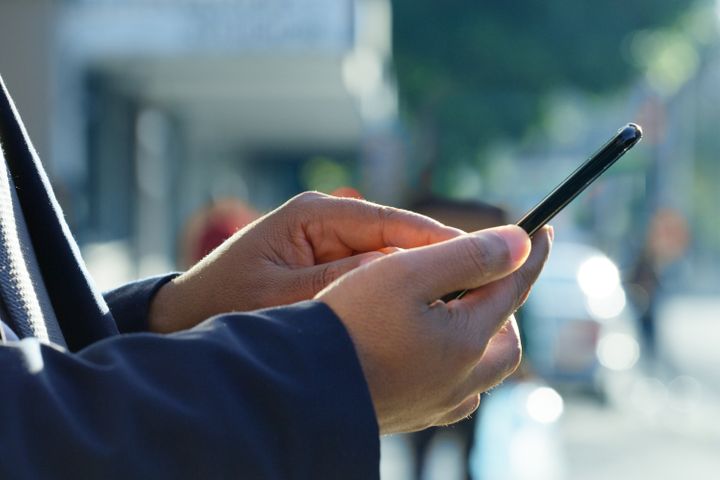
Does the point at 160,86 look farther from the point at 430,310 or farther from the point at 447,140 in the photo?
the point at 430,310

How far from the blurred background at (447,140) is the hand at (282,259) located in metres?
0.69

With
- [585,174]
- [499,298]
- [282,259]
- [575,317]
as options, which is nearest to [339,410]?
[499,298]

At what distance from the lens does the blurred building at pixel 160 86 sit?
13.4 metres

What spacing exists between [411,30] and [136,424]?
2755cm

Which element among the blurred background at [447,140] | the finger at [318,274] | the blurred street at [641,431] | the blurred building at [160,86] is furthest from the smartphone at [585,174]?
the blurred building at [160,86]

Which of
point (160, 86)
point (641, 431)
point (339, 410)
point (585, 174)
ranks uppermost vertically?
point (585, 174)

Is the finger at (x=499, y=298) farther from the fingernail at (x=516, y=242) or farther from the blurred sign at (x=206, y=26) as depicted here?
the blurred sign at (x=206, y=26)

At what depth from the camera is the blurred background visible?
355 inches

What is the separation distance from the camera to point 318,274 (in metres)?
1.51

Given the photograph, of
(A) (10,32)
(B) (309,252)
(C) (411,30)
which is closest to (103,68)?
(A) (10,32)

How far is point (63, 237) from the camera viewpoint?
1.37m

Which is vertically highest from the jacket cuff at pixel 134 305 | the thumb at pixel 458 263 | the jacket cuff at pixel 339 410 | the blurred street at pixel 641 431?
the thumb at pixel 458 263

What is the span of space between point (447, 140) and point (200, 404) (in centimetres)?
2965

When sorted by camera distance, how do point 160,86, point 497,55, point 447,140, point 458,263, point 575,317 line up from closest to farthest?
1. point 458,263
2. point 575,317
3. point 160,86
4. point 497,55
5. point 447,140
